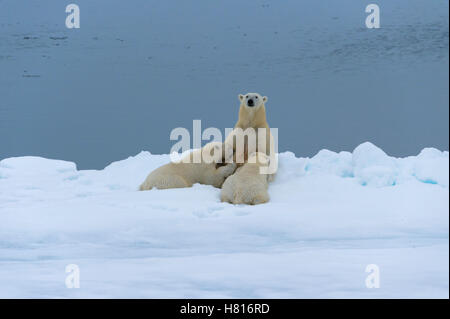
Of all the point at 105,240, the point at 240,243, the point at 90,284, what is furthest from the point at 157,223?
the point at 90,284

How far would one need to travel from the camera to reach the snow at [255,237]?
2297 millimetres

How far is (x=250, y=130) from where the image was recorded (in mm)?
5223

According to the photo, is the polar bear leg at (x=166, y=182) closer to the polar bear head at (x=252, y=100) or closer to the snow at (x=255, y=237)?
the snow at (x=255, y=237)

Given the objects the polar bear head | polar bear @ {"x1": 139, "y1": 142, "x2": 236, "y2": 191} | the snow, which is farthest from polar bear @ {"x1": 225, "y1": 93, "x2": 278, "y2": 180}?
the snow

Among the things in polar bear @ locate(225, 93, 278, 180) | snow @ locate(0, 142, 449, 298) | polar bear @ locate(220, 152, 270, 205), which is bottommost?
snow @ locate(0, 142, 449, 298)

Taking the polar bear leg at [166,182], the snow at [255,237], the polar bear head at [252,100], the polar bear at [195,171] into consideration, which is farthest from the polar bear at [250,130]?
the polar bear leg at [166,182]

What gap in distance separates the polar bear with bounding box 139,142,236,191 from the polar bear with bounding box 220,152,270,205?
61cm

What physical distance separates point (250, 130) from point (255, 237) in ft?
7.32

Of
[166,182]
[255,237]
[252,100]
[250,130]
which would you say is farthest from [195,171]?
[255,237]

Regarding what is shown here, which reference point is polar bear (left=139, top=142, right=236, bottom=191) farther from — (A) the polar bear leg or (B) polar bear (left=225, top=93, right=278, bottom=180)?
(B) polar bear (left=225, top=93, right=278, bottom=180)

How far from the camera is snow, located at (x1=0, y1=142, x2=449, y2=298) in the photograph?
7.54ft
